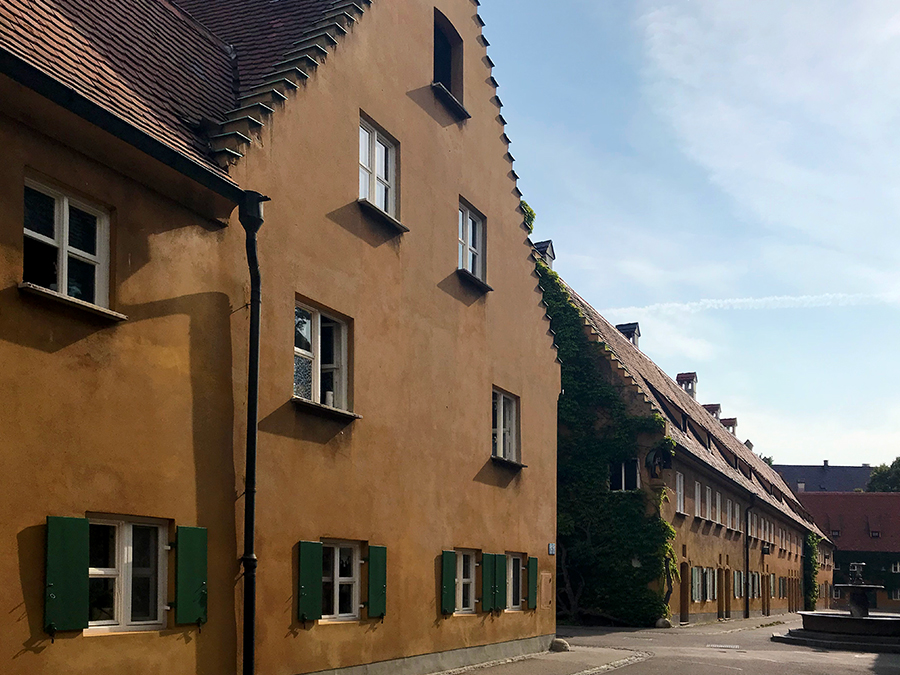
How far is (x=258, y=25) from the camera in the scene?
1603cm

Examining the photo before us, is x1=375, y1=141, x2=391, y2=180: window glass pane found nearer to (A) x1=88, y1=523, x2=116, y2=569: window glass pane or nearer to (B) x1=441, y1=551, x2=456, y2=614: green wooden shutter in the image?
(B) x1=441, y1=551, x2=456, y2=614: green wooden shutter

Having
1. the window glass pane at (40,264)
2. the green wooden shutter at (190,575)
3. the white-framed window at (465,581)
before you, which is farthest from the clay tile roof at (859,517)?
the window glass pane at (40,264)

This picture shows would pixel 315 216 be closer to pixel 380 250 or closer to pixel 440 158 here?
pixel 380 250

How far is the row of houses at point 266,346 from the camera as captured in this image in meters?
9.34

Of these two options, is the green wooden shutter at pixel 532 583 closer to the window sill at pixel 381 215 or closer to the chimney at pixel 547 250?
the window sill at pixel 381 215

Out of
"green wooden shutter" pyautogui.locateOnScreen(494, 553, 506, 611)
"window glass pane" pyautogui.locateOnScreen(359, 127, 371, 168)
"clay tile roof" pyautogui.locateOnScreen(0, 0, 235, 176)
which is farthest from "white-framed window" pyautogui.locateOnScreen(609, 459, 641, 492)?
"clay tile roof" pyautogui.locateOnScreen(0, 0, 235, 176)

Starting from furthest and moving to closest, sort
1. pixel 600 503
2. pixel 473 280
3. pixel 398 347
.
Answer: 1. pixel 600 503
2. pixel 473 280
3. pixel 398 347

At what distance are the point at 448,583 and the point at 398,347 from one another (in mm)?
4152

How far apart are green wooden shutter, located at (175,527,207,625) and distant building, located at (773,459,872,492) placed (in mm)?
125048

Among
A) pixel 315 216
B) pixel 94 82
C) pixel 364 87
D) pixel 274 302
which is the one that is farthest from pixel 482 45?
pixel 94 82

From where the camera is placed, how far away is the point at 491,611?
61.9ft

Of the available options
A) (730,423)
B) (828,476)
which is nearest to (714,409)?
(730,423)

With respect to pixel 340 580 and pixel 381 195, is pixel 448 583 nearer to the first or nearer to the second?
pixel 340 580

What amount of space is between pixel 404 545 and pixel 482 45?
1025 cm
